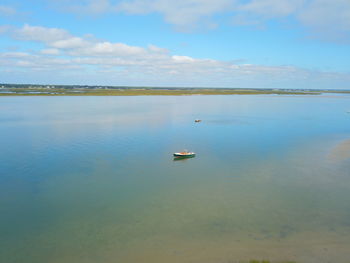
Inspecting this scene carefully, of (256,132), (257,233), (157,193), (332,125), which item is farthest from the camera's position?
(332,125)

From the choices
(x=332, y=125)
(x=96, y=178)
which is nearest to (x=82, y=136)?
(x=96, y=178)

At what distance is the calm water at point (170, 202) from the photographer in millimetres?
15680

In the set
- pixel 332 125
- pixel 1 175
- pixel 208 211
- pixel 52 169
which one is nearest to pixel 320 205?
pixel 208 211

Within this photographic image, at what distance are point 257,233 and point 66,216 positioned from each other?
1342 centimetres

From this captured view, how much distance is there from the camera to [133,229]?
17828 mm

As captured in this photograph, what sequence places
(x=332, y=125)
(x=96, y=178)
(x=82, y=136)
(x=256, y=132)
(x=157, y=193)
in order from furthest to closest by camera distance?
(x=332, y=125)
(x=256, y=132)
(x=82, y=136)
(x=96, y=178)
(x=157, y=193)

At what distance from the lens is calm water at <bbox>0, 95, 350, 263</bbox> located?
15.7 meters

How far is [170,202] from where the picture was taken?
21.9m

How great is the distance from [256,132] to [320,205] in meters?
32.3

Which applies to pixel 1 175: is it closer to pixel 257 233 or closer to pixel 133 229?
pixel 133 229

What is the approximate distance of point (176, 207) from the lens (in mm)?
21000

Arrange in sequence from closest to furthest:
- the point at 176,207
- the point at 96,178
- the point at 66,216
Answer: the point at 66,216 < the point at 176,207 < the point at 96,178

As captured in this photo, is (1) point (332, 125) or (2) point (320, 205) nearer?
(2) point (320, 205)

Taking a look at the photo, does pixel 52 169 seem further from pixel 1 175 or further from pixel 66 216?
pixel 66 216
